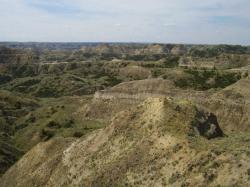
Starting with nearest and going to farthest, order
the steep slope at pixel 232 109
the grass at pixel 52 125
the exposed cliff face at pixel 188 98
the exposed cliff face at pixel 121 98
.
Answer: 1. the steep slope at pixel 232 109
2. the exposed cliff face at pixel 188 98
3. the grass at pixel 52 125
4. the exposed cliff face at pixel 121 98

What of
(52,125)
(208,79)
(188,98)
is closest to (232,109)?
(188,98)

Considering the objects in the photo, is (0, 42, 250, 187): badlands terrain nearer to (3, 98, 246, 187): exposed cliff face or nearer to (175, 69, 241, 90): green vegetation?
(3, 98, 246, 187): exposed cliff face

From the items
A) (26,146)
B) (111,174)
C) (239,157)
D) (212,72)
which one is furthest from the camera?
(212,72)

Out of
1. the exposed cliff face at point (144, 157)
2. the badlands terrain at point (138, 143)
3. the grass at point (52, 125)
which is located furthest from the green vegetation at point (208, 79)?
the exposed cliff face at point (144, 157)

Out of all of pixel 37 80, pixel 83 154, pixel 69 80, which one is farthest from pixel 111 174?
pixel 37 80

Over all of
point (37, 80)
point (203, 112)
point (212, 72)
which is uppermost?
point (203, 112)

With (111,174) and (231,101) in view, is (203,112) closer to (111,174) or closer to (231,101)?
(111,174)

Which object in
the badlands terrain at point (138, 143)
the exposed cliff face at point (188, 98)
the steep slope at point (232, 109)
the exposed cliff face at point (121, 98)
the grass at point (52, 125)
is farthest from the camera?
the exposed cliff face at point (121, 98)

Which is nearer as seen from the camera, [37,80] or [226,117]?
[226,117]

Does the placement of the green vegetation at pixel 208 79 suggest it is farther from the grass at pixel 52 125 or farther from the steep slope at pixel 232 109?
the grass at pixel 52 125
